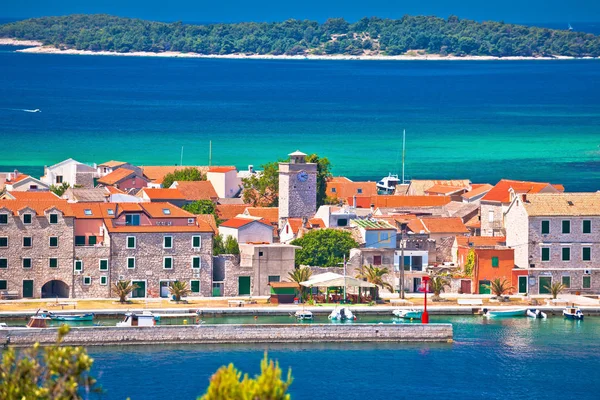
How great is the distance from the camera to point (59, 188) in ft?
270

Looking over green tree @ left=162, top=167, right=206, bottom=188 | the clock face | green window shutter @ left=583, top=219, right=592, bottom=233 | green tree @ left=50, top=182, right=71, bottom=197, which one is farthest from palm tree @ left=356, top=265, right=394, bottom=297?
green tree @ left=162, top=167, right=206, bottom=188

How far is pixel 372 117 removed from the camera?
198625 mm

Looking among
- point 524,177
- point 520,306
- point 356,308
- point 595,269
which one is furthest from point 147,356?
point 524,177

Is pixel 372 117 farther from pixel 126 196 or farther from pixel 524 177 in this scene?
pixel 126 196

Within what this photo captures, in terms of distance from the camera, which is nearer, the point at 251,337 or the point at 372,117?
the point at 251,337

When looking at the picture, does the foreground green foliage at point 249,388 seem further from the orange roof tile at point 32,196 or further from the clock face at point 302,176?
the clock face at point 302,176

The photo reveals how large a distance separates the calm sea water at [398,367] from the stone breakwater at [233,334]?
→ 1.62 ft

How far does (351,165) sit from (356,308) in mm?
72147

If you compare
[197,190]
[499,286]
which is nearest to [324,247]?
[499,286]

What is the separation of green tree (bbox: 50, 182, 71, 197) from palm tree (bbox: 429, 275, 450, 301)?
21711 millimetres

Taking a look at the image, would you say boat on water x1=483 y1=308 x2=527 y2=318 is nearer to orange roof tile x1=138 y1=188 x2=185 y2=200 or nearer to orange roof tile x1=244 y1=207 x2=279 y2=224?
orange roof tile x1=244 y1=207 x2=279 y2=224

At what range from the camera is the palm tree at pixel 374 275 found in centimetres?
6494

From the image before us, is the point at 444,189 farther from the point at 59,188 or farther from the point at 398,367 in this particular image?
the point at 398,367

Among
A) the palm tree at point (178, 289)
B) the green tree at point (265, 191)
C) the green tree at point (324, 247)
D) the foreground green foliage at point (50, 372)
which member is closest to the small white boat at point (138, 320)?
the palm tree at point (178, 289)
